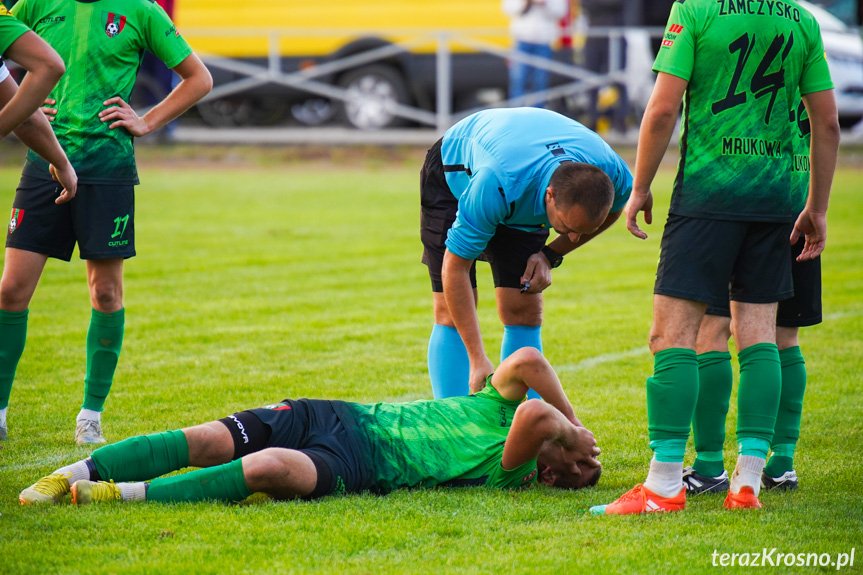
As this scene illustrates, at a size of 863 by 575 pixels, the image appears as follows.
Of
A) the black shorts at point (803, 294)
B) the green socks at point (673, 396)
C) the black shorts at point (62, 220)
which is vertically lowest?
the green socks at point (673, 396)

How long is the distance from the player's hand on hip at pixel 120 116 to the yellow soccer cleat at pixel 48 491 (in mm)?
1738

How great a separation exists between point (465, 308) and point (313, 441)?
0.87 meters

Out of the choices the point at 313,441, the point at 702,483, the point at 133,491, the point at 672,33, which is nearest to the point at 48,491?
the point at 133,491

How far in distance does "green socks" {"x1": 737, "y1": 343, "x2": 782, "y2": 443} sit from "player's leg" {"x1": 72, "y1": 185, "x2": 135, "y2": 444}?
2.88 metres

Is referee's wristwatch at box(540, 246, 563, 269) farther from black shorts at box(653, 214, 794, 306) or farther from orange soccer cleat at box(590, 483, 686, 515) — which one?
orange soccer cleat at box(590, 483, 686, 515)

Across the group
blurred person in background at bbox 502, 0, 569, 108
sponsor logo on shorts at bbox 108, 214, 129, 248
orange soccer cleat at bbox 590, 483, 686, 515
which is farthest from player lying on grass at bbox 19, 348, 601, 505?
blurred person in background at bbox 502, 0, 569, 108

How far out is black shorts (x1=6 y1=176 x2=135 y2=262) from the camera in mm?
4645

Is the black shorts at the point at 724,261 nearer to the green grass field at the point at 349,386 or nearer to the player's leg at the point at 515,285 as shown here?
the green grass field at the point at 349,386

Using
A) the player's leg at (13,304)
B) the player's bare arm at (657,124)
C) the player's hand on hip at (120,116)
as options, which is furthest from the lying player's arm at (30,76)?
the player's bare arm at (657,124)

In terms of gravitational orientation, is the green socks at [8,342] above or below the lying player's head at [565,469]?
above

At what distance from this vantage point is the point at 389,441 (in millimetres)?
4047

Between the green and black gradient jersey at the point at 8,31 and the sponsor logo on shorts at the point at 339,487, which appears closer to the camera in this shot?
the green and black gradient jersey at the point at 8,31

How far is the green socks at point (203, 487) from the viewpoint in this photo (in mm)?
3730

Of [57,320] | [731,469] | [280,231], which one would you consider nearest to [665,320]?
[731,469]
